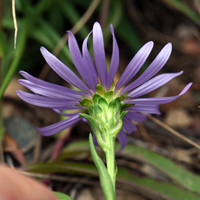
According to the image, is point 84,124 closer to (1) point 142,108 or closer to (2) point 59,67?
(1) point 142,108

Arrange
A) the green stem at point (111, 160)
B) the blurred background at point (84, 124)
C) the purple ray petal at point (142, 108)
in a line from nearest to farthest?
the green stem at point (111, 160)
the purple ray petal at point (142, 108)
the blurred background at point (84, 124)

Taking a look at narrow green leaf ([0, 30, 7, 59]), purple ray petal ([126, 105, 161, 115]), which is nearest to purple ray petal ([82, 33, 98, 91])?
purple ray petal ([126, 105, 161, 115])

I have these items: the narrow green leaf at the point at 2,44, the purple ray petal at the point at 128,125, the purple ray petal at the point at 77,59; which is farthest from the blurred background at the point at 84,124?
the purple ray petal at the point at 77,59

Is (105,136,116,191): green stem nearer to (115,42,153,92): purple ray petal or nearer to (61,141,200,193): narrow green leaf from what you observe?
(115,42,153,92): purple ray petal

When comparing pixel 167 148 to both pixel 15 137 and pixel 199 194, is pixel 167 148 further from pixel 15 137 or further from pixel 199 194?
pixel 15 137

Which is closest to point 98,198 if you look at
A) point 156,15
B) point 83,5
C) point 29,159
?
point 29,159

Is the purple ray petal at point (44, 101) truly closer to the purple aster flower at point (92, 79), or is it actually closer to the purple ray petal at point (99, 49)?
the purple aster flower at point (92, 79)
